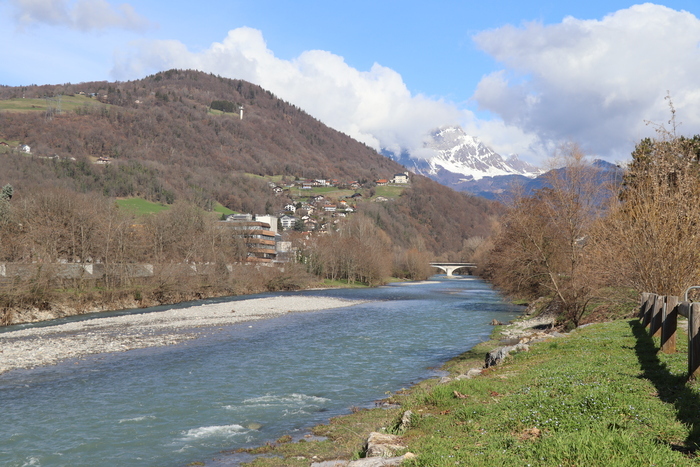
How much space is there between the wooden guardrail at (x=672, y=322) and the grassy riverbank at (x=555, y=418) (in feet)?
1.28

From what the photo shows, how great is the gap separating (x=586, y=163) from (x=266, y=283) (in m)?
69.2

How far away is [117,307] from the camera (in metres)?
56.2

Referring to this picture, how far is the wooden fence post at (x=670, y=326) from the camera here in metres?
12.9

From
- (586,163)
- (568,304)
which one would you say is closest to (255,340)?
(568,304)

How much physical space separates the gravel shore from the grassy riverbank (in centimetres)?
2018

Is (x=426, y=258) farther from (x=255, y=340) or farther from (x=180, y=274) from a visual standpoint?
(x=255, y=340)

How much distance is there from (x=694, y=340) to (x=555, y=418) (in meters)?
3.43

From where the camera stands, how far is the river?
1400cm

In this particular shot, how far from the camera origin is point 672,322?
12969 mm

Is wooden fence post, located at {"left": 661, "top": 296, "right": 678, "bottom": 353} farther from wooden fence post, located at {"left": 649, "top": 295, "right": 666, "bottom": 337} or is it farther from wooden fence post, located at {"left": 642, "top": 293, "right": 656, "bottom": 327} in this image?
wooden fence post, located at {"left": 642, "top": 293, "right": 656, "bottom": 327}

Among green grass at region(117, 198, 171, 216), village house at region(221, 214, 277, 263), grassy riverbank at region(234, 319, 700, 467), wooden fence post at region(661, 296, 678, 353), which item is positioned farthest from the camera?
green grass at region(117, 198, 171, 216)

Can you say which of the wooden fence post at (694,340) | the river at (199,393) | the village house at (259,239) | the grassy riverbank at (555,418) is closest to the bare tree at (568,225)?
the river at (199,393)

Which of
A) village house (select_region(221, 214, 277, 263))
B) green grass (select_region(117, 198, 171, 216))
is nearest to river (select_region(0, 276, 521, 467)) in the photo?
village house (select_region(221, 214, 277, 263))

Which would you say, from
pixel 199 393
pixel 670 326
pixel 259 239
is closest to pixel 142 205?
pixel 259 239
